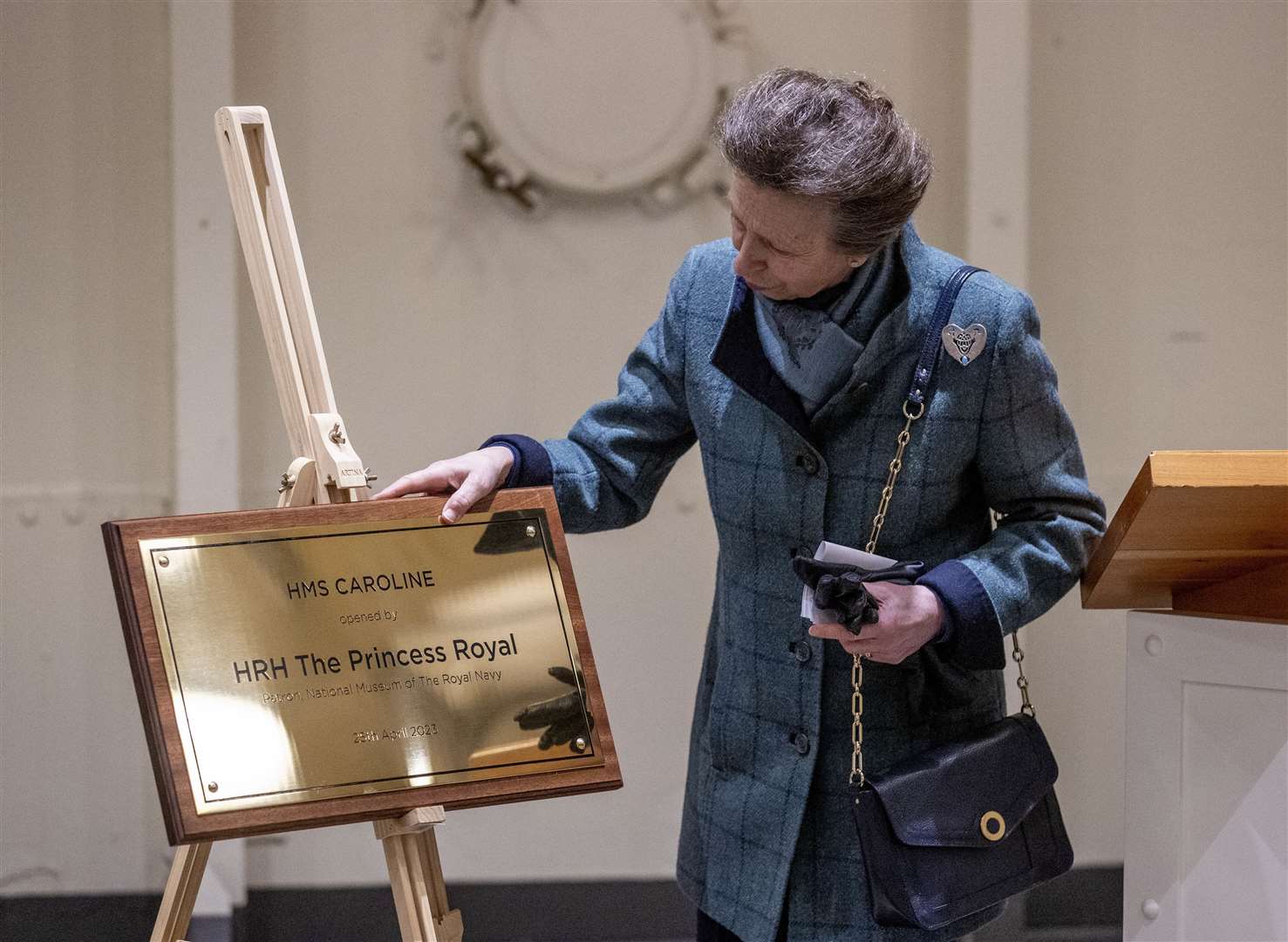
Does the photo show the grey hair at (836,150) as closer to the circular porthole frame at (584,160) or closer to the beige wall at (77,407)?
the circular porthole frame at (584,160)

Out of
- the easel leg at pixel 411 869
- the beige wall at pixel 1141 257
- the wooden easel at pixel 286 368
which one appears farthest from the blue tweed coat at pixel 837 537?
the beige wall at pixel 1141 257

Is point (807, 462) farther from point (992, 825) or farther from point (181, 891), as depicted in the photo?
point (181, 891)

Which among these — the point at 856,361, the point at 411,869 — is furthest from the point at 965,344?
the point at 411,869

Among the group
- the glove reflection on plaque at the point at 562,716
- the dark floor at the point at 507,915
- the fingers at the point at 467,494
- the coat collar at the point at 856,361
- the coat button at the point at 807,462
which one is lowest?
the dark floor at the point at 507,915

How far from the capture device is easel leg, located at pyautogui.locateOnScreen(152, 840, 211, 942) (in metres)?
1.35

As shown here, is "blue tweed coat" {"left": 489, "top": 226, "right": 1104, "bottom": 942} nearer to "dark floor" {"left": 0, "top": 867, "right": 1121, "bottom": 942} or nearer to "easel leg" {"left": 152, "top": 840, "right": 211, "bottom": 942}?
"easel leg" {"left": 152, "top": 840, "right": 211, "bottom": 942}

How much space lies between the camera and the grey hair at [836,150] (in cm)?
117

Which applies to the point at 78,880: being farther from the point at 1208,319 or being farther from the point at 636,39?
the point at 1208,319

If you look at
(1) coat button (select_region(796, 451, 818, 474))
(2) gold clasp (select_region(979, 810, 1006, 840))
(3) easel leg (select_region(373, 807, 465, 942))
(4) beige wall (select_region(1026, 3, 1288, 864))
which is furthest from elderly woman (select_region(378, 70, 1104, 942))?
(4) beige wall (select_region(1026, 3, 1288, 864))

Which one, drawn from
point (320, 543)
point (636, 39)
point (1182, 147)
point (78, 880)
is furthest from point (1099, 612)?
point (78, 880)

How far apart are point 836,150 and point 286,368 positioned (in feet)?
2.26

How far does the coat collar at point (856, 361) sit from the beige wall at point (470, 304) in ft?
4.63

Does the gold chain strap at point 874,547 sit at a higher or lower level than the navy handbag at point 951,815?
higher

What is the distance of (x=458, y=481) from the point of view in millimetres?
1340
